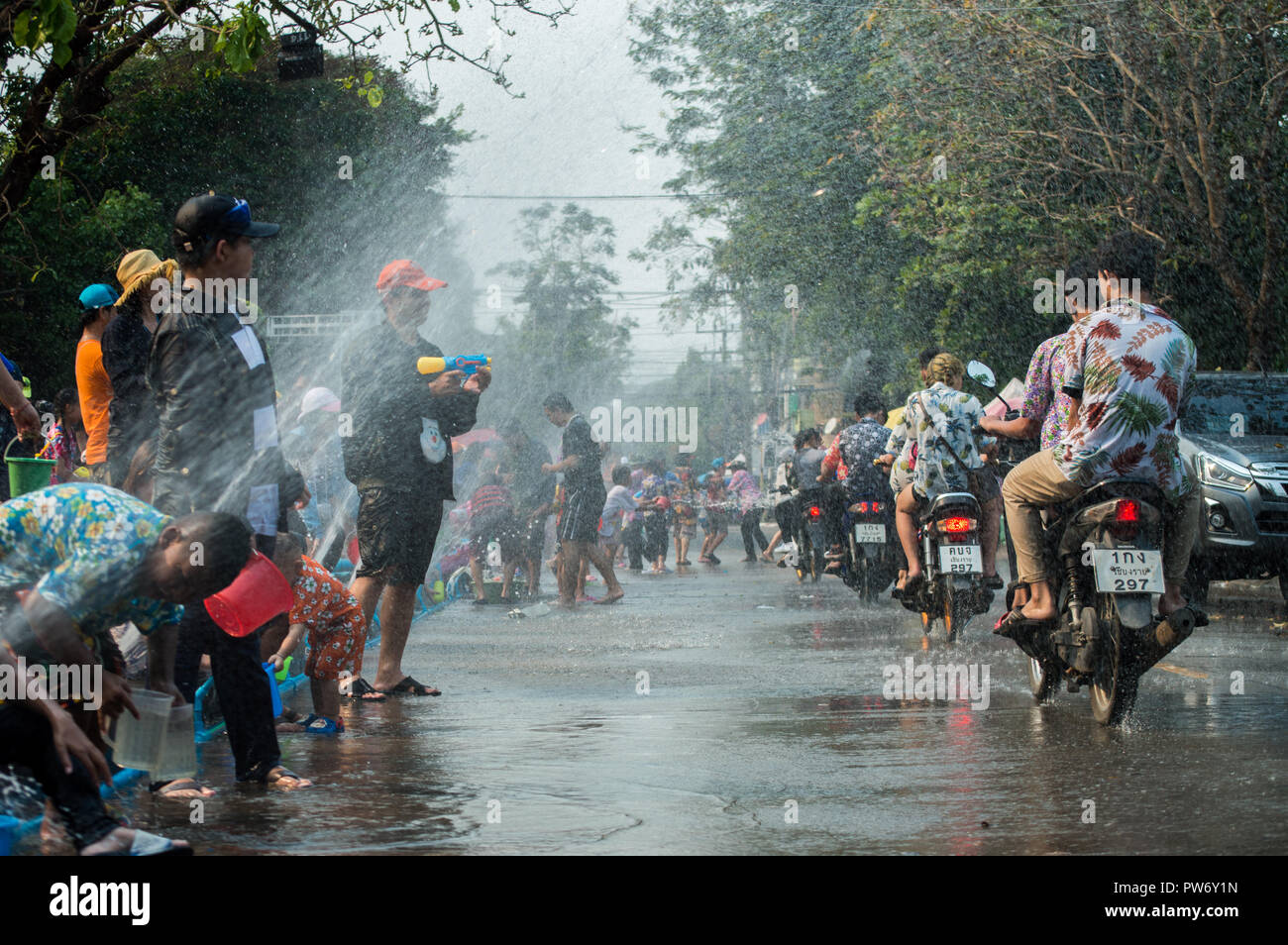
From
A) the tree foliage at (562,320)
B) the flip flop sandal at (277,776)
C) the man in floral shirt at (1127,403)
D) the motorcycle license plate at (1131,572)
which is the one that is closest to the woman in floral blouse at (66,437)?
the flip flop sandal at (277,776)

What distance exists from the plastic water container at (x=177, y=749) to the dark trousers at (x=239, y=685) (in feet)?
1.36

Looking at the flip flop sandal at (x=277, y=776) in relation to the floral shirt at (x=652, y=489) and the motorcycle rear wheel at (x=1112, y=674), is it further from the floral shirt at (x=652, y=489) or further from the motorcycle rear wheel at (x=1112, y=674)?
the floral shirt at (x=652, y=489)

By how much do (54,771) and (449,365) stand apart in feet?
14.5

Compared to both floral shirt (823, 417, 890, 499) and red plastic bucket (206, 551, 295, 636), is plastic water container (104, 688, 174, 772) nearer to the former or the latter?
red plastic bucket (206, 551, 295, 636)

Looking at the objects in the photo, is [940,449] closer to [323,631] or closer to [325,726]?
[323,631]

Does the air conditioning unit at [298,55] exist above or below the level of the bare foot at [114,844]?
above

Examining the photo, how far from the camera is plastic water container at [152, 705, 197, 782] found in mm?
4887

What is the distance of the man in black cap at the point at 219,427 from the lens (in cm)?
537

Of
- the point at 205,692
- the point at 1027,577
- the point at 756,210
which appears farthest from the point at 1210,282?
the point at 205,692

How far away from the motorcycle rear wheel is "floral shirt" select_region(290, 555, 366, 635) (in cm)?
310

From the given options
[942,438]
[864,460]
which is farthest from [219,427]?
[864,460]

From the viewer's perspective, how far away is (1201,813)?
479 centimetres
